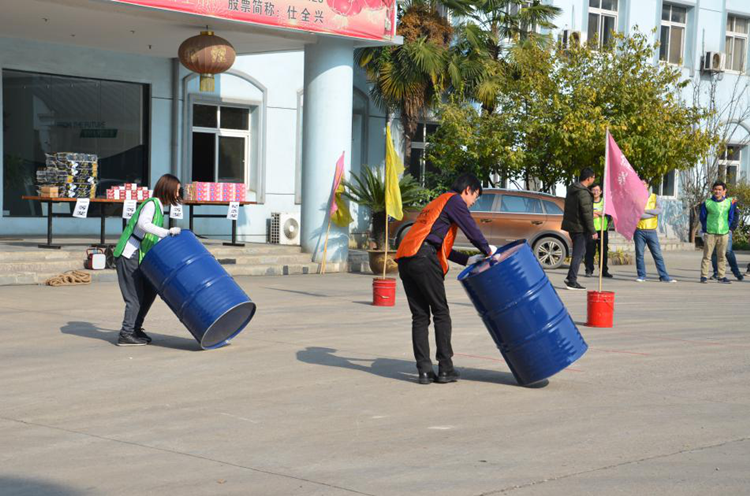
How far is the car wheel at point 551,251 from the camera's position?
21609mm

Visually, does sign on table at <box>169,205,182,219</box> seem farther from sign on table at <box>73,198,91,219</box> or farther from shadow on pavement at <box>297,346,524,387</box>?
shadow on pavement at <box>297,346,524,387</box>

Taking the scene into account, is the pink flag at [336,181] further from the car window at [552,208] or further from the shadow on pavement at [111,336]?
the shadow on pavement at [111,336]

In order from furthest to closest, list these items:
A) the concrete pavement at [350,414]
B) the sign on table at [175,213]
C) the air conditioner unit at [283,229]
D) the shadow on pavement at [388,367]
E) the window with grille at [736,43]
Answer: the window with grille at [736,43]
the air conditioner unit at [283,229]
the sign on table at [175,213]
the shadow on pavement at [388,367]
the concrete pavement at [350,414]

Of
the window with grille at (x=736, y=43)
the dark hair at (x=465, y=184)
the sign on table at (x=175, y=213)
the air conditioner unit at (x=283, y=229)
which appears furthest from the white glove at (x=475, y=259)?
the window with grille at (x=736, y=43)

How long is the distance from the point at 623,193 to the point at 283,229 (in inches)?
450

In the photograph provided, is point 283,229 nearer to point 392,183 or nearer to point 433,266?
point 392,183

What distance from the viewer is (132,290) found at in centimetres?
1028

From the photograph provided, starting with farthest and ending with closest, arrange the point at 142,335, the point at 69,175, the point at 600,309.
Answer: the point at 69,175, the point at 600,309, the point at 142,335

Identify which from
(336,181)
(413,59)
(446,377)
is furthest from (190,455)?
(413,59)

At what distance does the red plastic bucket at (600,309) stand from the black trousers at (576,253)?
4675 mm

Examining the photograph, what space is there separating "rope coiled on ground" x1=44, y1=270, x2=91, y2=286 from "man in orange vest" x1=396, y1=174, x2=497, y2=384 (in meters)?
8.34

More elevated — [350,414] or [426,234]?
[426,234]

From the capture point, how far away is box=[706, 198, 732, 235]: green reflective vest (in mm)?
19109

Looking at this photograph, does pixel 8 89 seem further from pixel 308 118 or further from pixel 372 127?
pixel 372 127
